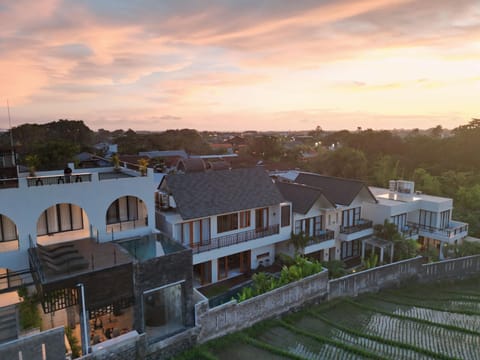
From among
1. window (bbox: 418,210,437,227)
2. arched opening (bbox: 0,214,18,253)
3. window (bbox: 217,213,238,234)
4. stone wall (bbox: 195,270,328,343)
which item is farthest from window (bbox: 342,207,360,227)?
arched opening (bbox: 0,214,18,253)

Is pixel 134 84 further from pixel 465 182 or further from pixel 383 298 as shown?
pixel 465 182

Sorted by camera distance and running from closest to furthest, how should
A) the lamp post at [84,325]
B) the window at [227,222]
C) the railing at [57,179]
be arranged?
the lamp post at [84,325] → the railing at [57,179] → the window at [227,222]

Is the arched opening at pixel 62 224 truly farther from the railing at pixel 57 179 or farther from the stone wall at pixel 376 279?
the stone wall at pixel 376 279

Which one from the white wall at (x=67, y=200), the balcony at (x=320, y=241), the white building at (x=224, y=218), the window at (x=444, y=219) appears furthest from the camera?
the window at (x=444, y=219)

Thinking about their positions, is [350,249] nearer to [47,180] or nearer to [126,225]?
[126,225]

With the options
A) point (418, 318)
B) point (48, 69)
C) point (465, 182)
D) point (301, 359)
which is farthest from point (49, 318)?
point (465, 182)

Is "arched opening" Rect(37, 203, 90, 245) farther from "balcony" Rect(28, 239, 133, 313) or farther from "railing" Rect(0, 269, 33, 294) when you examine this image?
"railing" Rect(0, 269, 33, 294)

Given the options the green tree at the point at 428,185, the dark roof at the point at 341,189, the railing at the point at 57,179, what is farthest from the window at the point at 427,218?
the railing at the point at 57,179

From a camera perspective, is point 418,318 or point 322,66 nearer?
point 418,318
